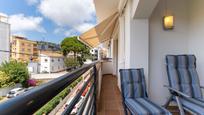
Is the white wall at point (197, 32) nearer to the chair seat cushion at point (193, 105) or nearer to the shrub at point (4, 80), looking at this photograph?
the chair seat cushion at point (193, 105)

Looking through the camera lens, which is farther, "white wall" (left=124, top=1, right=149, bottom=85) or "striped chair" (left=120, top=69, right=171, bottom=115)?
"white wall" (left=124, top=1, right=149, bottom=85)

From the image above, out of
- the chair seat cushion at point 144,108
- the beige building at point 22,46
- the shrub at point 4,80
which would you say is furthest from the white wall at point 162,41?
the shrub at point 4,80

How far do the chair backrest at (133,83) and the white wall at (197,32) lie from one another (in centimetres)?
141

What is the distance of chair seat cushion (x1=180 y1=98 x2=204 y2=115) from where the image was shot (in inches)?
123

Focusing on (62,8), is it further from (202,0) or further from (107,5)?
(202,0)

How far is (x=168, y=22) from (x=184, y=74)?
4.33 ft

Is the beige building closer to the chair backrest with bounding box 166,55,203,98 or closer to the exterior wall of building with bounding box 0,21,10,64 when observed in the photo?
the exterior wall of building with bounding box 0,21,10,64

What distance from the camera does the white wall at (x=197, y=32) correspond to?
4.21m

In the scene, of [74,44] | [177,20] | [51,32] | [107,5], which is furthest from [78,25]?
[177,20]

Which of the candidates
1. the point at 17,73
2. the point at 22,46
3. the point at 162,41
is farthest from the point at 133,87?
the point at 17,73

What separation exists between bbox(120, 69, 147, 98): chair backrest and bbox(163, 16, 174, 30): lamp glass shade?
4.31 feet

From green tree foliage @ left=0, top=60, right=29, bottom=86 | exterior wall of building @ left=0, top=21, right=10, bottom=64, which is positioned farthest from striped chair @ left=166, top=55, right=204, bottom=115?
green tree foliage @ left=0, top=60, right=29, bottom=86

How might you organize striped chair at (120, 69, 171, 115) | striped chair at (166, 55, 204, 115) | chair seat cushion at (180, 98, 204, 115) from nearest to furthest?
1. chair seat cushion at (180, 98, 204, 115)
2. striped chair at (120, 69, 171, 115)
3. striped chair at (166, 55, 204, 115)

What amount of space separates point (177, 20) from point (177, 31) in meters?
0.29
